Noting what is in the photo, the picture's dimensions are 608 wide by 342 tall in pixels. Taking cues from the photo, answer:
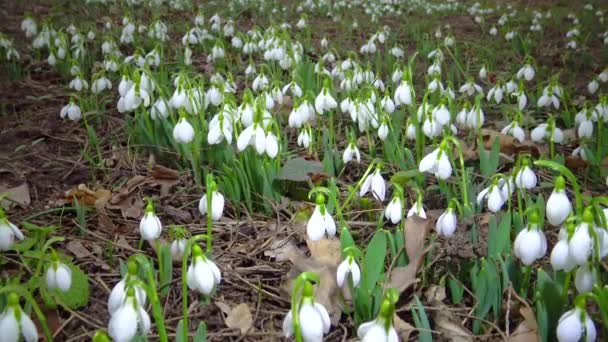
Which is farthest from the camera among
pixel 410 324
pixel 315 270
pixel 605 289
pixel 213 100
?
pixel 213 100

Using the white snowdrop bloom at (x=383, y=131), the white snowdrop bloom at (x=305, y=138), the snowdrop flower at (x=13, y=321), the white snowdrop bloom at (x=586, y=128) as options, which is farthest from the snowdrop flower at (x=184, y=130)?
the white snowdrop bloom at (x=586, y=128)

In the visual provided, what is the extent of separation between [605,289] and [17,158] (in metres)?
2.42

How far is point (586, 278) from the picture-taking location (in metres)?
1.24

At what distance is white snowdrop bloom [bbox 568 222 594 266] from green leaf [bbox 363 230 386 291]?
1.48ft

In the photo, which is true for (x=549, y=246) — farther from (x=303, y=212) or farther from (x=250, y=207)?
(x=250, y=207)

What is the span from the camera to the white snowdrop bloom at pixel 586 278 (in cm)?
124

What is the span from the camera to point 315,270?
158 cm

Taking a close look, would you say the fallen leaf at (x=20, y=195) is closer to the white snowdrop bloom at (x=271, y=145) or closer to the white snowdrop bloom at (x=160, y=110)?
the white snowdrop bloom at (x=160, y=110)

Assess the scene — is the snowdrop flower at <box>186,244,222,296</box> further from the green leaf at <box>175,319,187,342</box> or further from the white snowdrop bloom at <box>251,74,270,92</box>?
the white snowdrop bloom at <box>251,74,270,92</box>

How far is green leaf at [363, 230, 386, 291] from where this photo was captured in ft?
4.81

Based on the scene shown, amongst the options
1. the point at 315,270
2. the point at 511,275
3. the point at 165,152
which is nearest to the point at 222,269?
the point at 315,270

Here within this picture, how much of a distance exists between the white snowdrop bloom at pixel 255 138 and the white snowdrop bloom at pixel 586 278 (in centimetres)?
109

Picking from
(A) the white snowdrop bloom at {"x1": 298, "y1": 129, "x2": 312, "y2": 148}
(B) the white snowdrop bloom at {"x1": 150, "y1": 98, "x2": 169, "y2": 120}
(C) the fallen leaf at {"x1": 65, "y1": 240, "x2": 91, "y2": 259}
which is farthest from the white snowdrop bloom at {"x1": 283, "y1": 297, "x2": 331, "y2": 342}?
(B) the white snowdrop bloom at {"x1": 150, "y1": 98, "x2": 169, "y2": 120}

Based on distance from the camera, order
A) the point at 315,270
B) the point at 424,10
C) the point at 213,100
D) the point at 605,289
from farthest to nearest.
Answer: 1. the point at 424,10
2. the point at 213,100
3. the point at 315,270
4. the point at 605,289
